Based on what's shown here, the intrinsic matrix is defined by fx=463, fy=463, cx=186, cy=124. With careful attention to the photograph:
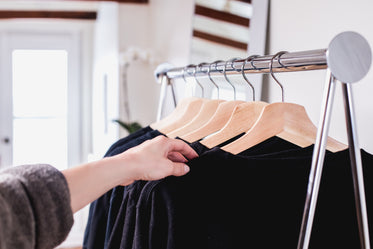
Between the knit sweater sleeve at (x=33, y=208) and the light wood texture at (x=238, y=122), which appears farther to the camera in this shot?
the light wood texture at (x=238, y=122)

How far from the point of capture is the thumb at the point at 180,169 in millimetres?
793

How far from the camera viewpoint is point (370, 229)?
2.65 ft

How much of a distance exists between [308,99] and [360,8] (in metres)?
0.32

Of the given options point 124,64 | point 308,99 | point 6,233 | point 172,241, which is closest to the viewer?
point 6,233

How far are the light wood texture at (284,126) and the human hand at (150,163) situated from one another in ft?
0.47

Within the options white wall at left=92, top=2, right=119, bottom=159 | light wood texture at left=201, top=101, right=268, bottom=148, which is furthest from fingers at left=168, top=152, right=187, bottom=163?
white wall at left=92, top=2, right=119, bottom=159

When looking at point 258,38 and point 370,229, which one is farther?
point 258,38

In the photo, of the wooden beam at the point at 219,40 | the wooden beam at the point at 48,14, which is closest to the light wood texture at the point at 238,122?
the wooden beam at the point at 219,40

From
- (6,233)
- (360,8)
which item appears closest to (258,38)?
(360,8)

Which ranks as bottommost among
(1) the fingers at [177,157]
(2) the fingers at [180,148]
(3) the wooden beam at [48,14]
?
(1) the fingers at [177,157]

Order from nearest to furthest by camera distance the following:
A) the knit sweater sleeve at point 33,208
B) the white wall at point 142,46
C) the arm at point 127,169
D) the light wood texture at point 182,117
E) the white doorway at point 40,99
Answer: the knit sweater sleeve at point 33,208
the arm at point 127,169
the light wood texture at point 182,117
the white wall at point 142,46
the white doorway at point 40,99

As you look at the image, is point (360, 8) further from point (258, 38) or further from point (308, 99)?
point (258, 38)

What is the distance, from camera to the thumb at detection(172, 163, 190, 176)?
79 cm

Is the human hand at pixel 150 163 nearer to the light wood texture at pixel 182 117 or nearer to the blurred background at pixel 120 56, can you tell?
the light wood texture at pixel 182 117
